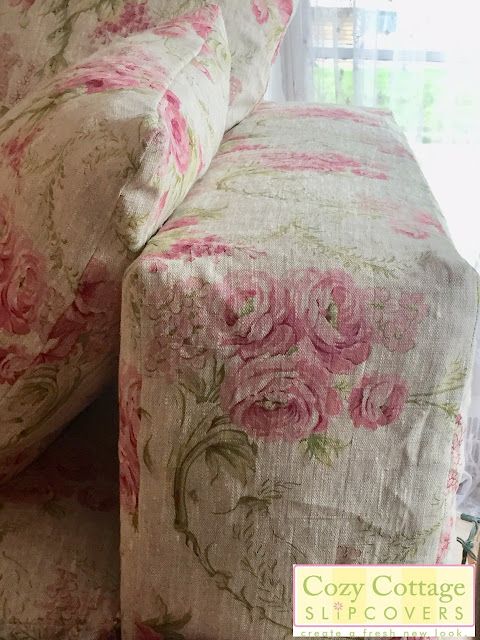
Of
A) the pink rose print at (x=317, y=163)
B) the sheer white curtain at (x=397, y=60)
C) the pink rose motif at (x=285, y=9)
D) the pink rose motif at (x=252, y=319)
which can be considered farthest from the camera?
the sheer white curtain at (x=397, y=60)

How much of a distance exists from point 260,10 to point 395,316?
68 cm

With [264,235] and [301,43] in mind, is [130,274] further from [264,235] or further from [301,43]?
[301,43]

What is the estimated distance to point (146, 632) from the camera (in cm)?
56

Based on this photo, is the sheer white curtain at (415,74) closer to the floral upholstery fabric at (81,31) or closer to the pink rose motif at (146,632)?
the floral upholstery fabric at (81,31)

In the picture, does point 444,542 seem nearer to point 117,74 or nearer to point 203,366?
point 203,366

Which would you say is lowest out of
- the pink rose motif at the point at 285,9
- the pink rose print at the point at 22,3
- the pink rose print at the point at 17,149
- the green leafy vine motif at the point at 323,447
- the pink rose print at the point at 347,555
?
the pink rose print at the point at 347,555

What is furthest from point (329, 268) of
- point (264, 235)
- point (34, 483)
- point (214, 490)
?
point (34, 483)

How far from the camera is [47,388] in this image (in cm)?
57

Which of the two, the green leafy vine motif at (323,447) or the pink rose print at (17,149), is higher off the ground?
the pink rose print at (17,149)

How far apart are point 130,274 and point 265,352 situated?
10cm

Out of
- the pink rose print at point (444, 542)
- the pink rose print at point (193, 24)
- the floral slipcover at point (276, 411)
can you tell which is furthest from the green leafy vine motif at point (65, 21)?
the pink rose print at point (444, 542)

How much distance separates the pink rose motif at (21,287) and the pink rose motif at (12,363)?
0.01m

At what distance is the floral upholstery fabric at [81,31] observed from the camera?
915 mm

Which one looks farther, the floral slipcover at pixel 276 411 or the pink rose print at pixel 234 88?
the pink rose print at pixel 234 88
